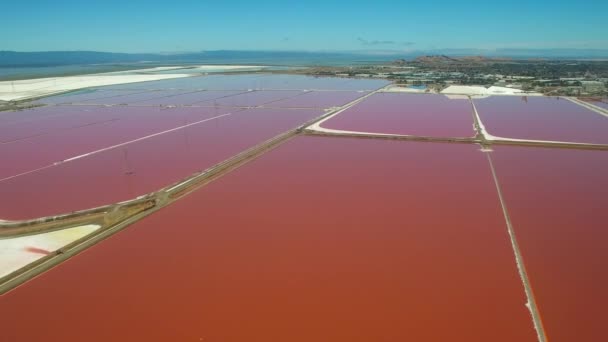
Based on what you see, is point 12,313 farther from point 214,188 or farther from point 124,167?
point 124,167

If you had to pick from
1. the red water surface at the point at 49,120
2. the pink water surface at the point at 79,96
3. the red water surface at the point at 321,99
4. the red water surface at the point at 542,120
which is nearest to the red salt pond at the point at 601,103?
the red water surface at the point at 542,120

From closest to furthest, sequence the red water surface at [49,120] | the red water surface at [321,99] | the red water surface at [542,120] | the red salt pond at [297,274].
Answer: the red salt pond at [297,274] → the red water surface at [542,120] → the red water surface at [49,120] → the red water surface at [321,99]

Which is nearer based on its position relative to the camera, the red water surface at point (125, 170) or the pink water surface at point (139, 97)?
the red water surface at point (125, 170)

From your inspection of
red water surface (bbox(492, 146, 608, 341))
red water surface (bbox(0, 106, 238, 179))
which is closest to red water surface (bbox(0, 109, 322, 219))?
red water surface (bbox(0, 106, 238, 179))

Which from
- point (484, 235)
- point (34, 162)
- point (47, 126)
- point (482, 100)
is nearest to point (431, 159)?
point (484, 235)

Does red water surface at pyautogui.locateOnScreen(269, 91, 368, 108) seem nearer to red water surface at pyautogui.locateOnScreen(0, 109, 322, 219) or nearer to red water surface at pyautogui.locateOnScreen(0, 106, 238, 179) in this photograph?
red water surface at pyautogui.locateOnScreen(0, 106, 238, 179)

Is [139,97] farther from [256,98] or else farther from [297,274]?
[297,274]

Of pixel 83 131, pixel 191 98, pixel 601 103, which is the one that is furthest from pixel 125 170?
pixel 601 103

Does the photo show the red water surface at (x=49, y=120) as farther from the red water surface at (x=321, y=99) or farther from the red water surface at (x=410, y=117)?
the red water surface at (x=410, y=117)
